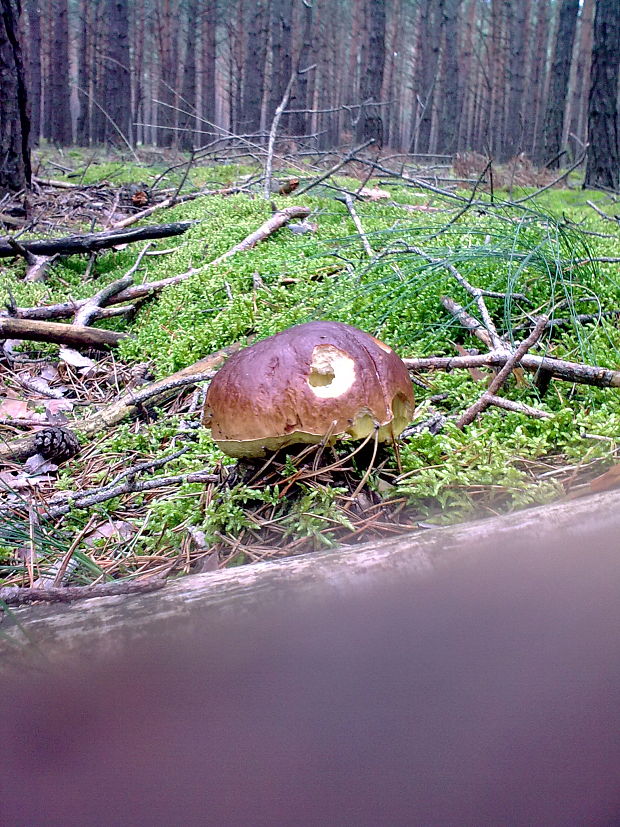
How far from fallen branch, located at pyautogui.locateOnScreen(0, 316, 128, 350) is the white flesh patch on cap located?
2.00m

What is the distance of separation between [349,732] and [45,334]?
9.73ft

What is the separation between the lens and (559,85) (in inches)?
547

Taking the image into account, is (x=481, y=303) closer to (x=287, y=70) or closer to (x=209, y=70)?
(x=287, y=70)

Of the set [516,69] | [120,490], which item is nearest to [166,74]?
[516,69]

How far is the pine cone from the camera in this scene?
85.9 inches

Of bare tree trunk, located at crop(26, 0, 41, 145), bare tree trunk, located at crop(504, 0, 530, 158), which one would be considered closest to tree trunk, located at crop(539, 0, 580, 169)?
bare tree trunk, located at crop(504, 0, 530, 158)

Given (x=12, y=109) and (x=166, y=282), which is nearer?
(x=166, y=282)

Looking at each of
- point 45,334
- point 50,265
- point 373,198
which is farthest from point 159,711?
point 373,198

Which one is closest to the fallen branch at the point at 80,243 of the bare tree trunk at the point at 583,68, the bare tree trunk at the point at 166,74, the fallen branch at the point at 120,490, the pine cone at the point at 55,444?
the pine cone at the point at 55,444

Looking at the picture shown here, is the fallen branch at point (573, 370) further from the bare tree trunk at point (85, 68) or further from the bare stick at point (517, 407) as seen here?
the bare tree trunk at point (85, 68)

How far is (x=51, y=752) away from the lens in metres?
0.41

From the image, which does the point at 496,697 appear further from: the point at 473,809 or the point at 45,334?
the point at 45,334

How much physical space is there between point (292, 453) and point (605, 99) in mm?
8574

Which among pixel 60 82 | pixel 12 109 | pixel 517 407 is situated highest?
pixel 60 82
